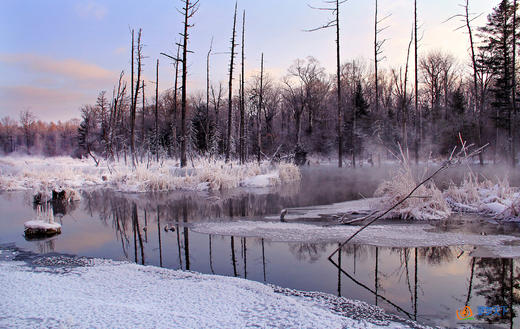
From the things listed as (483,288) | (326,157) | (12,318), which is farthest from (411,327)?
(326,157)

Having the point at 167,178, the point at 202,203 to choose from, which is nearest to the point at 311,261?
the point at 202,203

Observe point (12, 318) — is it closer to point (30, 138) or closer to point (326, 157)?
point (326, 157)

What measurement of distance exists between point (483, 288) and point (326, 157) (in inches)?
1375

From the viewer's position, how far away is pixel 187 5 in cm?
1970

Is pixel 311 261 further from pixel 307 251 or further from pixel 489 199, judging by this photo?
pixel 489 199

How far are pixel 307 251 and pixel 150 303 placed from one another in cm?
286

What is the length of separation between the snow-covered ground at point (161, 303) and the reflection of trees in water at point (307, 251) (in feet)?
4.64

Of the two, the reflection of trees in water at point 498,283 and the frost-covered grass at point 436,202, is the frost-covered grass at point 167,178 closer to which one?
the frost-covered grass at point 436,202

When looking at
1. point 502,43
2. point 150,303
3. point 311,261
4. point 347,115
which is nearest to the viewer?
point 150,303

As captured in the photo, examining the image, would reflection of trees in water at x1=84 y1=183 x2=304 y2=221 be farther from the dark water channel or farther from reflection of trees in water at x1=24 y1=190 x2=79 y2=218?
reflection of trees in water at x1=24 y1=190 x2=79 y2=218

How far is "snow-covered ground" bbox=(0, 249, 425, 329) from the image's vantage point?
3.06 meters

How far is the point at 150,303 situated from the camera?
3.55 metres

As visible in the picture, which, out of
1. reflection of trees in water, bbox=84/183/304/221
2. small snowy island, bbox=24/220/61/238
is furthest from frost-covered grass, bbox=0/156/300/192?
small snowy island, bbox=24/220/61/238

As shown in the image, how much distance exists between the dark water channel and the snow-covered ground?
0.42 metres
